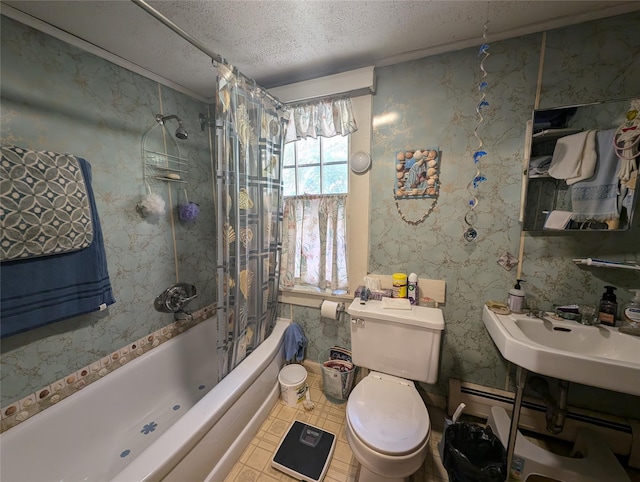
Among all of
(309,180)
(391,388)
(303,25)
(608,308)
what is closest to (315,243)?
(309,180)

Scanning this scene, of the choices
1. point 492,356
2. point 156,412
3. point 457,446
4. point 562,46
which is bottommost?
point 156,412

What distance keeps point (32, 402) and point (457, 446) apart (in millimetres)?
2069

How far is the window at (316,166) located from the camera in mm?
1623

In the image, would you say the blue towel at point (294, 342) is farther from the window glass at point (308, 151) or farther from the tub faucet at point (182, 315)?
the window glass at point (308, 151)

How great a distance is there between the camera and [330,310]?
163 cm

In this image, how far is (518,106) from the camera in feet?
4.08

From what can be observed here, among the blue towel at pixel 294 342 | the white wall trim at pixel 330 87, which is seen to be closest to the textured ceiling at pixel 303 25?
the white wall trim at pixel 330 87

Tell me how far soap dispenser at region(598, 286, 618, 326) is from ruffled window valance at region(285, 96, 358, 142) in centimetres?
160

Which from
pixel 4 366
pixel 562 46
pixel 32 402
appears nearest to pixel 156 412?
pixel 32 402

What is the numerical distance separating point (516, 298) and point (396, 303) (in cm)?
63

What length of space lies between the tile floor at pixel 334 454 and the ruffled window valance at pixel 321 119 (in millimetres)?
1881

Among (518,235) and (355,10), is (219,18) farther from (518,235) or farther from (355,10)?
(518,235)

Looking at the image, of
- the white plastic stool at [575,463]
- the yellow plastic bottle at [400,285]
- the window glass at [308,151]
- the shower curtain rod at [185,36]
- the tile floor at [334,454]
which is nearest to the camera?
the shower curtain rod at [185,36]

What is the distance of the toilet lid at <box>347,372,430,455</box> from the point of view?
0.95 meters
